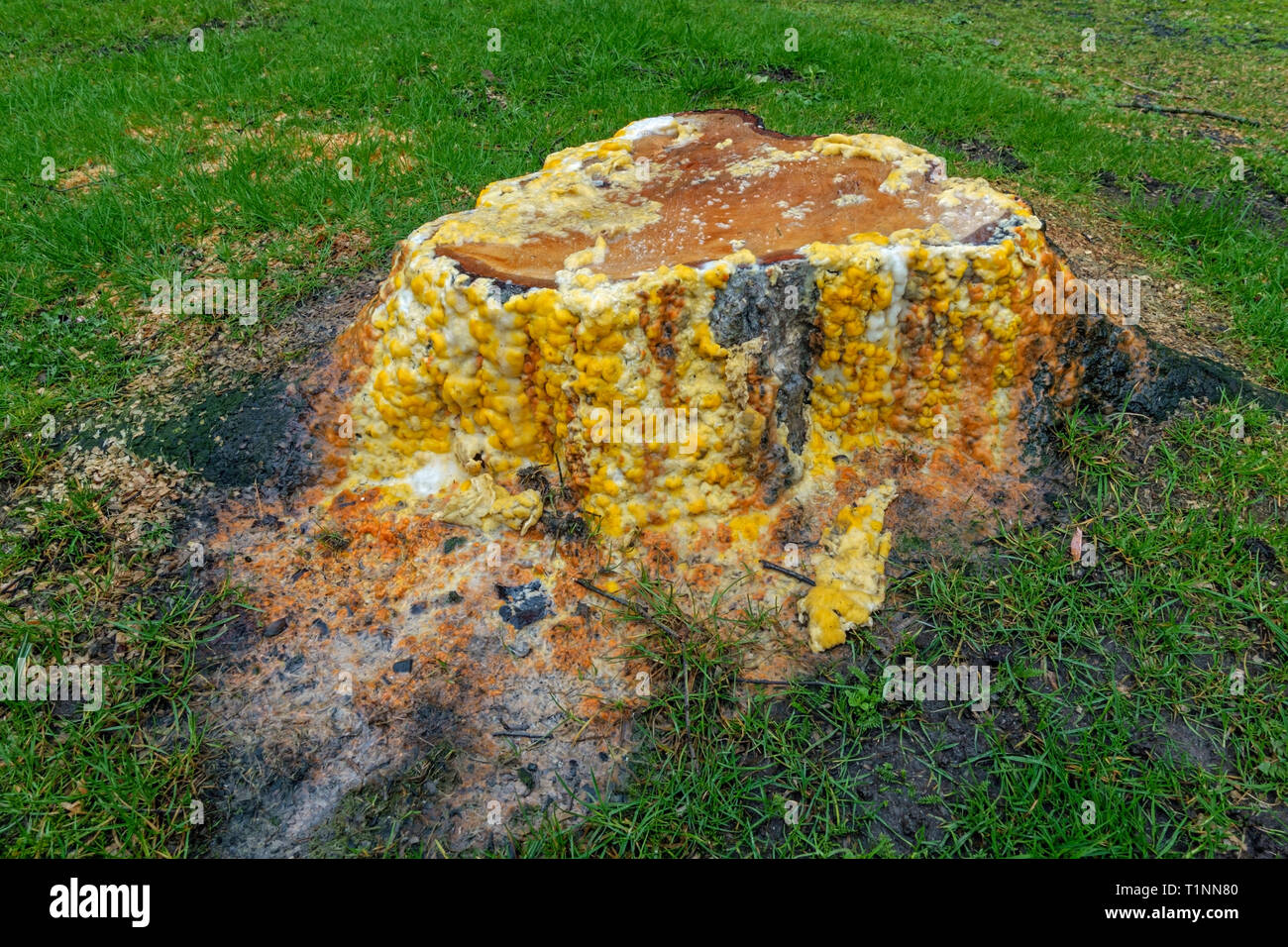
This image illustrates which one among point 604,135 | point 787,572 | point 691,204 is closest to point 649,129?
point 691,204

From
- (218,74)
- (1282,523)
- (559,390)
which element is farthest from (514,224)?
(218,74)

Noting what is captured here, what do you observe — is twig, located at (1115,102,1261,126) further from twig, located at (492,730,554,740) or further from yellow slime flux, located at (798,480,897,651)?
twig, located at (492,730,554,740)

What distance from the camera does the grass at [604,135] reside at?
2680 mm

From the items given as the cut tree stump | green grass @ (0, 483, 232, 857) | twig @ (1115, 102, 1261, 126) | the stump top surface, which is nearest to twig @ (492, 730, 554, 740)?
the cut tree stump

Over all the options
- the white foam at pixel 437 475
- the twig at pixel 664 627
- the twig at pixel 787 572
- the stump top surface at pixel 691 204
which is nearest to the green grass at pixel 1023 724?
the twig at pixel 664 627

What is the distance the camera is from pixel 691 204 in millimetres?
3662

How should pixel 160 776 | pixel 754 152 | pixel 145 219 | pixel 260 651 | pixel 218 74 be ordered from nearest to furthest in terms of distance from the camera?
pixel 160 776 < pixel 260 651 < pixel 754 152 < pixel 145 219 < pixel 218 74

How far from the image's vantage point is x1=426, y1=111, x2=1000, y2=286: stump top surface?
3283 mm

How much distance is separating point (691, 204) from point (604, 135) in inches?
108

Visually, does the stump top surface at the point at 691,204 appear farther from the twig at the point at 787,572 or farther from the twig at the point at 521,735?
the twig at the point at 521,735

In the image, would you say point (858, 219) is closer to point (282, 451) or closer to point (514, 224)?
point (514, 224)

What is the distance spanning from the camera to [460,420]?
3.41m

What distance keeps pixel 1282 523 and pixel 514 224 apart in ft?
12.0

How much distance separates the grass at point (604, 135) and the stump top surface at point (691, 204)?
137 cm
